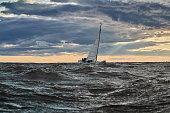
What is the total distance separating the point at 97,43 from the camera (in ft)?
293

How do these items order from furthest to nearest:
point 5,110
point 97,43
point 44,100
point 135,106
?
point 97,43
point 44,100
point 135,106
point 5,110

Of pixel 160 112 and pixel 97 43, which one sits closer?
pixel 160 112

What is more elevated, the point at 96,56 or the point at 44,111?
the point at 44,111

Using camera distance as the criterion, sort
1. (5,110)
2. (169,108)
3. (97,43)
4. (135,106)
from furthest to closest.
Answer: (97,43), (135,106), (169,108), (5,110)

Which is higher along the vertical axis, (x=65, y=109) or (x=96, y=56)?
(x=65, y=109)

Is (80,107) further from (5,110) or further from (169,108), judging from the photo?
(169,108)

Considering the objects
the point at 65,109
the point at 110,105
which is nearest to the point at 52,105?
the point at 65,109

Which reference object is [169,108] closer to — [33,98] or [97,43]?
[33,98]

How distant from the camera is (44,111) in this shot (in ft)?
28.5

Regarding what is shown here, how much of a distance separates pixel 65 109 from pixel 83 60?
3289 inches

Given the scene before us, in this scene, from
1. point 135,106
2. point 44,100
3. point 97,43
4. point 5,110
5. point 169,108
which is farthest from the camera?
point 97,43

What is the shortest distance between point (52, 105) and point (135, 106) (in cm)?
360

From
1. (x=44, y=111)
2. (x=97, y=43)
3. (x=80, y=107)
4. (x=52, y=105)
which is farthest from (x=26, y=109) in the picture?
(x=97, y=43)

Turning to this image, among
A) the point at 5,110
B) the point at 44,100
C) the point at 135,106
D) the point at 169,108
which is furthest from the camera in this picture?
the point at 44,100
